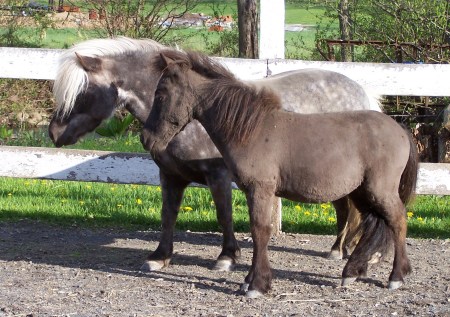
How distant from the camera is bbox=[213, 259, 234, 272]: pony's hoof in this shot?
575 centimetres

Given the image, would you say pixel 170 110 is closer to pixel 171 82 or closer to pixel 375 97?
pixel 171 82

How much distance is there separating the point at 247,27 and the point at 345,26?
1649mm

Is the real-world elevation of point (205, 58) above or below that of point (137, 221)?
above

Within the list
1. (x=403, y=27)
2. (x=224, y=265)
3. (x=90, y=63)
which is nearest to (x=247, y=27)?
(x=403, y=27)

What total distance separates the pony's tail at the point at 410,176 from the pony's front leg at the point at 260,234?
941mm

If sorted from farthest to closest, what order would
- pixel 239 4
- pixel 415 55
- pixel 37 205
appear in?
1. pixel 239 4
2. pixel 415 55
3. pixel 37 205

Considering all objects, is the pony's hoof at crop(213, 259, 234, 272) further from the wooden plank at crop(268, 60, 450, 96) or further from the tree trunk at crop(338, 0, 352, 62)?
the tree trunk at crop(338, 0, 352, 62)

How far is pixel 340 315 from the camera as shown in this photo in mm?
4574

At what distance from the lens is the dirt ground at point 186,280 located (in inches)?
185

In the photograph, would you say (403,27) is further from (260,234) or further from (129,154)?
(260,234)

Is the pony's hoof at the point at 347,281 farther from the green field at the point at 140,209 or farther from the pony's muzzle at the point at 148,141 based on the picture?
the green field at the point at 140,209

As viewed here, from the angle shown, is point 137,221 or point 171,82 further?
point 137,221

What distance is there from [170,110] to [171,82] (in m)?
0.17

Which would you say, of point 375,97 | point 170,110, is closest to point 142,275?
point 170,110
